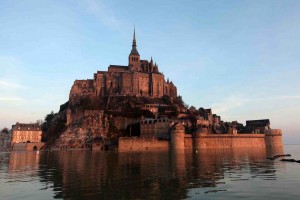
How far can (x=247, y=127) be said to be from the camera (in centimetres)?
10062

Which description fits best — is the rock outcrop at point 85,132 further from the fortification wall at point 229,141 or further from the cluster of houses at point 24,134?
the fortification wall at point 229,141

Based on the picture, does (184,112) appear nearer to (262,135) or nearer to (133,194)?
(262,135)

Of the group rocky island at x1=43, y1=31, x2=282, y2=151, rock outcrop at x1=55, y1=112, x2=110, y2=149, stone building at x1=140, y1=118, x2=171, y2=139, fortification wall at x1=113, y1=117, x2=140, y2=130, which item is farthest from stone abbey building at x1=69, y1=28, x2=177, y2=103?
stone building at x1=140, y1=118, x2=171, y2=139

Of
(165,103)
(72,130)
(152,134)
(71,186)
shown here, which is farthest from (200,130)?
(71,186)

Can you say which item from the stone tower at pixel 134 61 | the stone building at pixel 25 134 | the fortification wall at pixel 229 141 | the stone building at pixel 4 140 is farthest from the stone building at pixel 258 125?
the stone building at pixel 4 140

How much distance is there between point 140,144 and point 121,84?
42102mm

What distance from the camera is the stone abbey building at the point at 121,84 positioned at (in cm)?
10362

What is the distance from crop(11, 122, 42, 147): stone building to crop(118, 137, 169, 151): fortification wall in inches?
1738

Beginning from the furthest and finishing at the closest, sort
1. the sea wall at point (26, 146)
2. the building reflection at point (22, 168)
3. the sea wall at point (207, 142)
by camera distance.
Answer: the sea wall at point (26, 146)
the sea wall at point (207, 142)
the building reflection at point (22, 168)

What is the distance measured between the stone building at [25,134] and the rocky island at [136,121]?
9.27 feet

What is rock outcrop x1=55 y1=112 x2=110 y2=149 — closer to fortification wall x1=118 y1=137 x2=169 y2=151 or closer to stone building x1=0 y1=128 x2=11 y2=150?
fortification wall x1=118 y1=137 x2=169 y2=151

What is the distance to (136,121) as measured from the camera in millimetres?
83188

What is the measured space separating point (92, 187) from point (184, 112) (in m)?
80.2

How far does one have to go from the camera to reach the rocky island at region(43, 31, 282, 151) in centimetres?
7225
